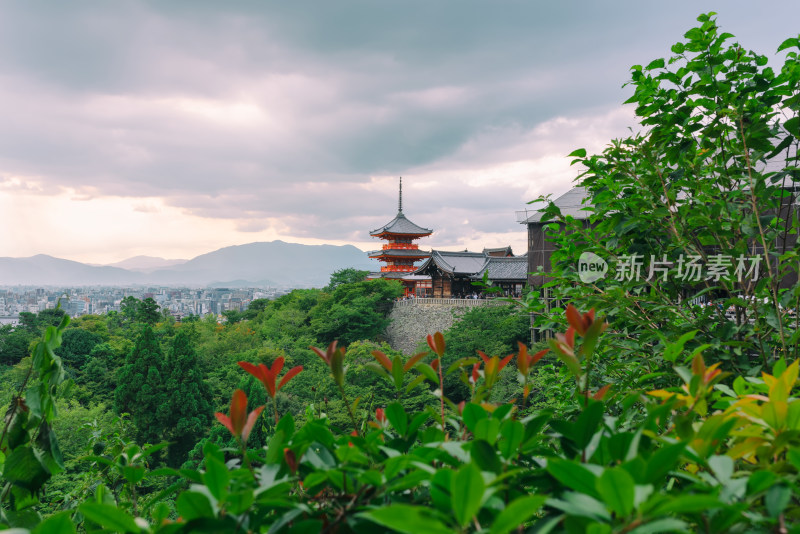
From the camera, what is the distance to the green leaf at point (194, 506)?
0.39m

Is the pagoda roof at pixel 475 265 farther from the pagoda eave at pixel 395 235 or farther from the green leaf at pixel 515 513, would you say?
the green leaf at pixel 515 513

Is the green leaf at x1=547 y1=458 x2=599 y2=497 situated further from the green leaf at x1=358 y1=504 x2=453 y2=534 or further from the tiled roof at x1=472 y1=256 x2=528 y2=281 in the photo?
the tiled roof at x1=472 y1=256 x2=528 y2=281

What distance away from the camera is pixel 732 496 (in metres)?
0.42

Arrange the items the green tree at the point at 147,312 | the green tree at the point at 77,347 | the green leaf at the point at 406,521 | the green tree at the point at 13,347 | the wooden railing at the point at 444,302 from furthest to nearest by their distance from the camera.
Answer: the green tree at the point at 147,312 → the green tree at the point at 13,347 → the green tree at the point at 77,347 → the wooden railing at the point at 444,302 → the green leaf at the point at 406,521

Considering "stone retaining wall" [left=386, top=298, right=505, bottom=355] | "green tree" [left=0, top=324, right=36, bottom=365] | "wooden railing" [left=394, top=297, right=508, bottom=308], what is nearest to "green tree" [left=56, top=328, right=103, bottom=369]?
"green tree" [left=0, top=324, right=36, bottom=365]

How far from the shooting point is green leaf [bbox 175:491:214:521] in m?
0.39

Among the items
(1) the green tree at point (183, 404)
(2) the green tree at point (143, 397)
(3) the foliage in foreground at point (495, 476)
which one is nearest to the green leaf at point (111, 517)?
(3) the foliage in foreground at point (495, 476)

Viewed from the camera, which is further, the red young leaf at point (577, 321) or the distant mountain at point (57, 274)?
A: the distant mountain at point (57, 274)

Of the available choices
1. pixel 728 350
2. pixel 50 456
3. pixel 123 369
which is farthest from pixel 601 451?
pixel 123 369

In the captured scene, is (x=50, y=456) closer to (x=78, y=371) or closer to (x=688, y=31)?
(x=688, y=31)

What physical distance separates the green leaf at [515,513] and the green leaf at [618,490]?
2.0 inches

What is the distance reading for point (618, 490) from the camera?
1.10 feet

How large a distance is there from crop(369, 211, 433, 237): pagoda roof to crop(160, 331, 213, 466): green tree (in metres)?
11.0

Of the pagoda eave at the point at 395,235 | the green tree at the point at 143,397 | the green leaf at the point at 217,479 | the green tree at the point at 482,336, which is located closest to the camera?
the green leaf at the point at 217,479
